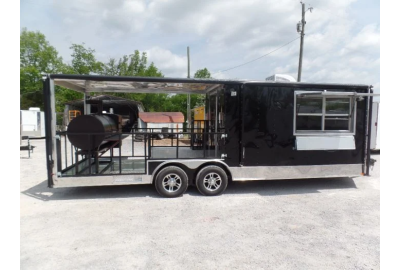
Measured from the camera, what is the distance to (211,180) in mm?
5883

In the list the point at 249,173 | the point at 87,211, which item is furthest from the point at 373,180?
the point at 87,211

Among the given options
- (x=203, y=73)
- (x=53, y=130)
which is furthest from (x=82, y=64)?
(x=53, y=130)

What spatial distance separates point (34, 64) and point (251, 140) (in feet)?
149

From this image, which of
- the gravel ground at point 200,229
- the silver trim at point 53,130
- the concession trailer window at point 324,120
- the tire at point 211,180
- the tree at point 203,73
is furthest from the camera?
the tree at point 203,73

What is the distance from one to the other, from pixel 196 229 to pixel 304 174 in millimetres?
3402

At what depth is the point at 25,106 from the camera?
119 ft

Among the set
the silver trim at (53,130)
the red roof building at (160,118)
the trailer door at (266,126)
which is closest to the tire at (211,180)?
the trailer door at (266,126)

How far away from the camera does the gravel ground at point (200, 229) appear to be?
3252 mm

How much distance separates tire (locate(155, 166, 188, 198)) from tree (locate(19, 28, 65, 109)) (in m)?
37.7

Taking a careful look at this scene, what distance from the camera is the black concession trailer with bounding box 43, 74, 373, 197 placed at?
5.58 metres

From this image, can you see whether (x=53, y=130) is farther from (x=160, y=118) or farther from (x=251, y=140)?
(x=160, y=118)

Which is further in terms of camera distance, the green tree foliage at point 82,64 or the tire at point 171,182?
the green tree foliage at point 82,64

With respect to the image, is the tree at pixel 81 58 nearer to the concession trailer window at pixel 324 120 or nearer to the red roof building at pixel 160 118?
the red roof building at pixel 160 118

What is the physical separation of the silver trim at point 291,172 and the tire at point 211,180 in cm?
27
